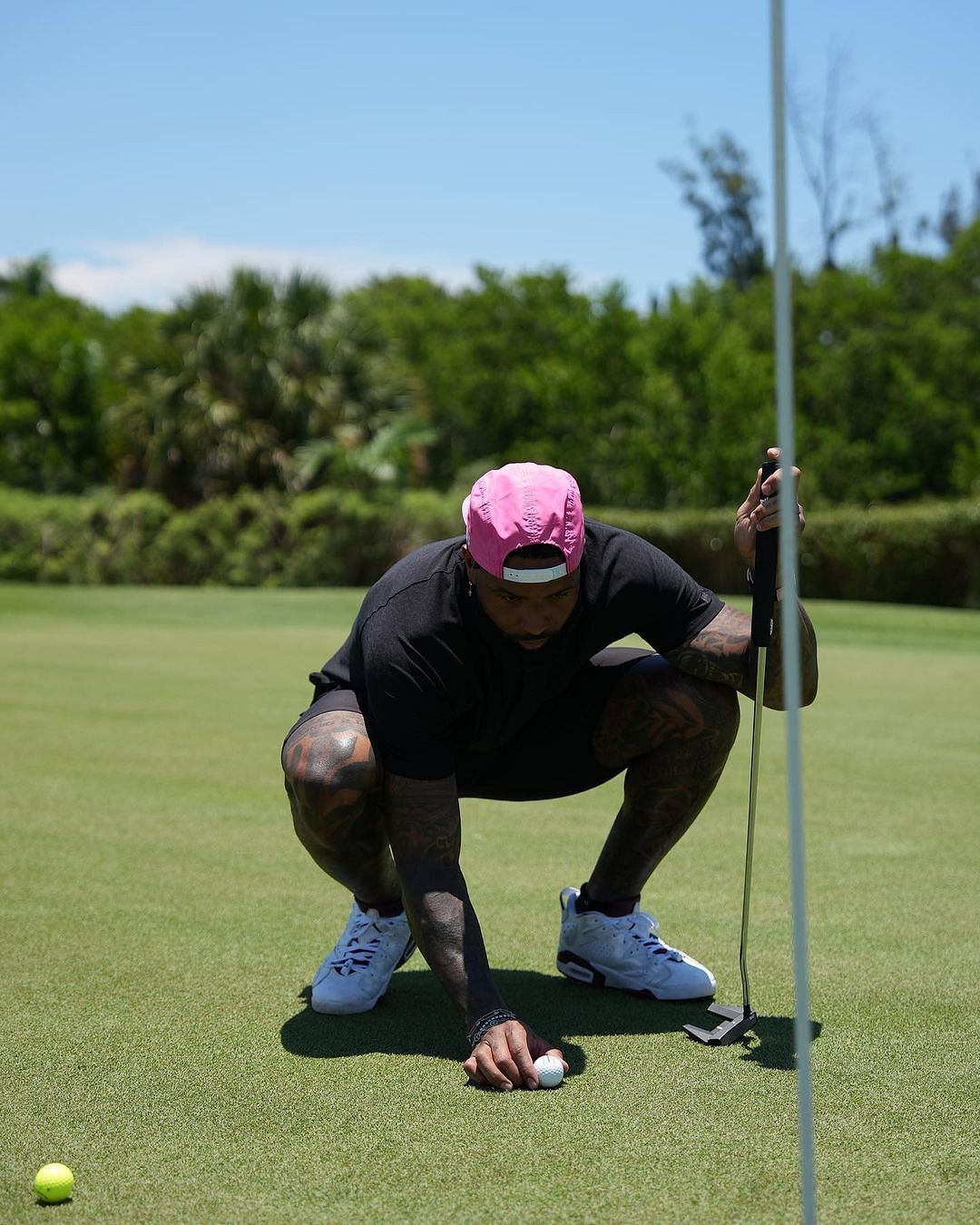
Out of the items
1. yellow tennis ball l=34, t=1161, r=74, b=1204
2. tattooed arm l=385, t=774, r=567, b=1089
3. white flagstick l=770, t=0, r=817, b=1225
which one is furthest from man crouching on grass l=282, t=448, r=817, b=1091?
white flagstick l=770, t=0, r=817, b=1225

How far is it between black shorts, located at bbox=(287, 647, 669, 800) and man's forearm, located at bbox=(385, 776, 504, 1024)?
1.38ft

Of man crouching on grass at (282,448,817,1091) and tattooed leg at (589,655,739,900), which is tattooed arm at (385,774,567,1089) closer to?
man crouching on grass at (282,448,817,1091)

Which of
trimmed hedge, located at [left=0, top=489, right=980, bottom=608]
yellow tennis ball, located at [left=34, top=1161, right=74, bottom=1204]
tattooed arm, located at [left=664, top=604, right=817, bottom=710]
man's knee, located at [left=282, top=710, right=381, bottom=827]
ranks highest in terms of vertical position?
tattooed arm, located at [left=664, top=604, right=817, bottom=710]

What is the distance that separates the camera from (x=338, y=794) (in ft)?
11.5

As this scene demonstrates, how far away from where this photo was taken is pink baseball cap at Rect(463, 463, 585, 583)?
3.19 m

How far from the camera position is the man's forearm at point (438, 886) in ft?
10.7

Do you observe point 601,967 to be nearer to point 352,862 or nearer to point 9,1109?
point 352,862

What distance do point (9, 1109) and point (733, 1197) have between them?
1451 millimetres

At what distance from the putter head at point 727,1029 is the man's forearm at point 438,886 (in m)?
0.51

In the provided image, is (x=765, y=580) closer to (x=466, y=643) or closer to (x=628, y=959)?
(x=466, y=643)

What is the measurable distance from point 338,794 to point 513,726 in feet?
1.73

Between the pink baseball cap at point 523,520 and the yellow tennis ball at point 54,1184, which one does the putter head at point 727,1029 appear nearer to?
Answer: the pink baseball cap at point 523,520

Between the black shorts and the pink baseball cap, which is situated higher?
the pink baseball cap

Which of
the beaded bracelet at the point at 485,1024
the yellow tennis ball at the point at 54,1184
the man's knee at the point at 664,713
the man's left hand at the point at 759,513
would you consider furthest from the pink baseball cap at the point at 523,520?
the yellow tennis ball at the point at 54,1184
